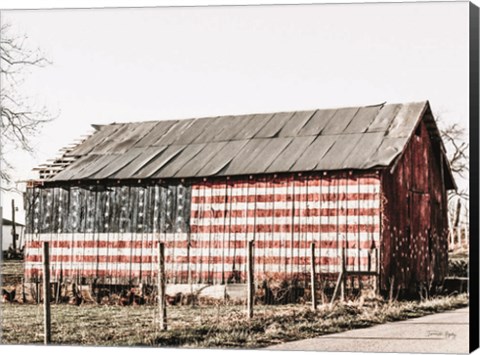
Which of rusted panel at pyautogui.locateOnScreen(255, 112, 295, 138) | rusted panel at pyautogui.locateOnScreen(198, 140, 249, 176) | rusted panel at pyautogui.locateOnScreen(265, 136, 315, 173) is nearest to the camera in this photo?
rusted panel at pyautogui.locateOnScreen(255, 112, 295, 138)

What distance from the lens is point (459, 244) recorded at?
16.2 m

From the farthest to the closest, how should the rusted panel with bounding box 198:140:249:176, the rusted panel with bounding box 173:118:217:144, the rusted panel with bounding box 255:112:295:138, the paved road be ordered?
1. the rusted panel with bounding box 198:140:249:176
2. the rusted panel with bounding box 173:118:217:144
3. the rusted panel with bounding box 255:112:295:138
4. the paved road

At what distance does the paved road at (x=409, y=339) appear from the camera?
16.0 metres

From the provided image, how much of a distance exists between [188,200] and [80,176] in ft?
6.19

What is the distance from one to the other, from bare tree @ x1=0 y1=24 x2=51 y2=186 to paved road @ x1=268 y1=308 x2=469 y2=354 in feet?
16.2

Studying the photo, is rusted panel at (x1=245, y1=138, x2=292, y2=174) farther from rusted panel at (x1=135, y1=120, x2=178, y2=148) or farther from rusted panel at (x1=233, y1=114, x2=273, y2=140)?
rusted panel at (x1=135, y1=120, x2=178, y2=148)

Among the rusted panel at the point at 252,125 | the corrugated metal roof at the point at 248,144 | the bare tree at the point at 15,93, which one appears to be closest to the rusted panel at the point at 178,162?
the corrugated metal roof at the point at 248,144

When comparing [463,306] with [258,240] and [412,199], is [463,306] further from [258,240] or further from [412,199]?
[258,240]

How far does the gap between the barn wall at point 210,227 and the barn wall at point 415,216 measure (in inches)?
10.5

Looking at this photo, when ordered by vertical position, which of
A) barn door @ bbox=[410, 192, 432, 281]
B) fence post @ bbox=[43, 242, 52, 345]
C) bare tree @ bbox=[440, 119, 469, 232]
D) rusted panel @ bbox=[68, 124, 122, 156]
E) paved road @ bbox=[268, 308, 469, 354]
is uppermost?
rusted panel @ bbox=[68, 124, 122, 156]

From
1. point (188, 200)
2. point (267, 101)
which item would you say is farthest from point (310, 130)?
point (188, 200)

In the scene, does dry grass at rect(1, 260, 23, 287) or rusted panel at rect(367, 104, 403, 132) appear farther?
dry grass at rect(1, 260, 23, 287)

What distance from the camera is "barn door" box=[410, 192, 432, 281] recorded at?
57.3 feet
